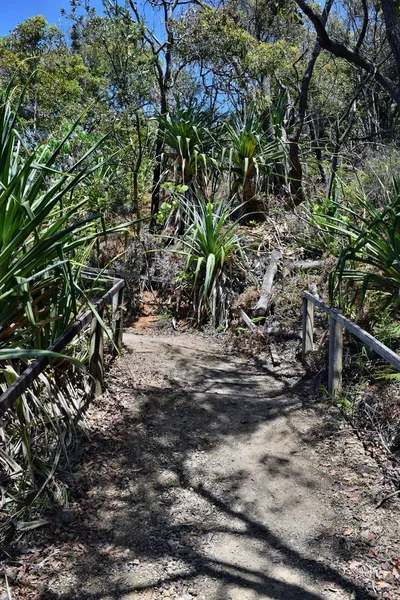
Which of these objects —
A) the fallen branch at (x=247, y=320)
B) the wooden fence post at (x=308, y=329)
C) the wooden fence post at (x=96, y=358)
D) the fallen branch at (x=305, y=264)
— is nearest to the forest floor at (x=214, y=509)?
the wooden fence post at (x=96, y=358)

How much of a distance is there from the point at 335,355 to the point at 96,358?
1.98 meters

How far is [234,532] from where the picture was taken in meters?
3.15

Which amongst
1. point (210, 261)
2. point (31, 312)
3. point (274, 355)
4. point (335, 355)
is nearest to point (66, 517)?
point (31, 312)

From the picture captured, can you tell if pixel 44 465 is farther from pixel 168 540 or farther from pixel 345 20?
pixel 345 20

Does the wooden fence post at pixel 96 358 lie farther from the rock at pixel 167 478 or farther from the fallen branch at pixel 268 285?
the fallen branch at pixel 268 285

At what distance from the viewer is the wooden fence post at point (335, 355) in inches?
187

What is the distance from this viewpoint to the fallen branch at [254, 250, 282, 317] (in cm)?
760

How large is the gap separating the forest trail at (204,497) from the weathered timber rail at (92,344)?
29 cm

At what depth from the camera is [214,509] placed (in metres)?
3.38

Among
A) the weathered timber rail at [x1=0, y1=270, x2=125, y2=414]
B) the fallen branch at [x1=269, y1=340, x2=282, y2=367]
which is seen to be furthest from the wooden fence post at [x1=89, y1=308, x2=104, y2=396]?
the fallen branch at [x1=269, y1=340, x2=282, y2=367]

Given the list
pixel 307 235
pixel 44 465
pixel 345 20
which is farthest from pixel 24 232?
pixel 345 20

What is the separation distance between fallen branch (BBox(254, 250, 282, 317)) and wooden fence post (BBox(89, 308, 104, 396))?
335cm

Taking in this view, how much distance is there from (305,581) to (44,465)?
1549 millimetres

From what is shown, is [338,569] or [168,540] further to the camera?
[168,540]
